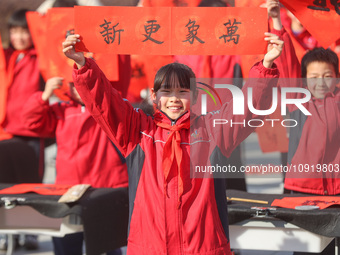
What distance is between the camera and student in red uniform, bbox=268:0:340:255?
375cm

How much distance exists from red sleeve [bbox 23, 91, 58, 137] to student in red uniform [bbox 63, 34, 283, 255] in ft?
5.74

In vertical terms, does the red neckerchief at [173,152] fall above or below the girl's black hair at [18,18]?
below

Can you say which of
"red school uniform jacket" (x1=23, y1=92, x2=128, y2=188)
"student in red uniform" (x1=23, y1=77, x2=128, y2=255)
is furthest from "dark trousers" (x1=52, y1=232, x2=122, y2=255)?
"red school uniform jacket" (x1=23, y1=92, x2=128, y2=188)

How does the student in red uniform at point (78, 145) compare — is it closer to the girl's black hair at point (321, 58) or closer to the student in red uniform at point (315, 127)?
the student in red uniform at point (315, 127)

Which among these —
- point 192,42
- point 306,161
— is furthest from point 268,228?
point 192,42

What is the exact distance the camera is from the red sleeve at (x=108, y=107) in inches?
104

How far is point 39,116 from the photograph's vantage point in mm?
4469

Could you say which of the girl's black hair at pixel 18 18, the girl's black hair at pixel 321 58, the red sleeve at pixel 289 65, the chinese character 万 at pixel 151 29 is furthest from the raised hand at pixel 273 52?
A: the girl's black hair at pixel 18 18

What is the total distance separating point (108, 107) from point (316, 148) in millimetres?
1611

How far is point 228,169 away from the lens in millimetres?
2994

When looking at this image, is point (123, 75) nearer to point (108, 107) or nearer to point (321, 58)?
point (321, 58)

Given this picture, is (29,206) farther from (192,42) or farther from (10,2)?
(10,2)

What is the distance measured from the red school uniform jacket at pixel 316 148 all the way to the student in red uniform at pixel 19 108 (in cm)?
228

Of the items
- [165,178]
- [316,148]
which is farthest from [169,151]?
[316,148]
